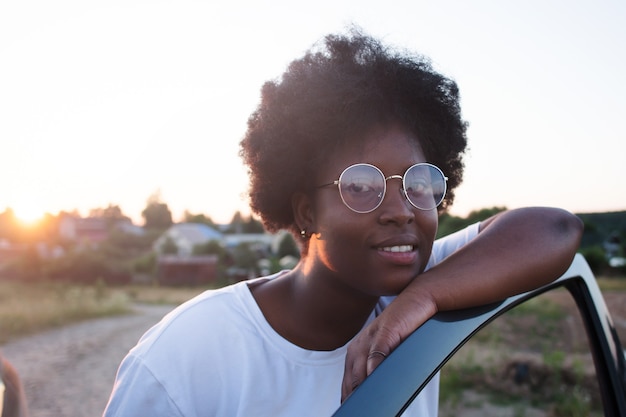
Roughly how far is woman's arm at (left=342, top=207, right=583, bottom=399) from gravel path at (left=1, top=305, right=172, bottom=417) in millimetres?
7923

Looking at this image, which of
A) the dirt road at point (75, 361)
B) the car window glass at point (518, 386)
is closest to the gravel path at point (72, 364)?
the dirt road at point (75, 361)

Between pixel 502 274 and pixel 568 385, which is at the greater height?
pixel 502 274

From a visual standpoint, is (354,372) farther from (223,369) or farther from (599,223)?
(599,223)

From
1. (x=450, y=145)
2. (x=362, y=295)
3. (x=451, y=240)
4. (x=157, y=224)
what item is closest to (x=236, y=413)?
(x=362, y=295)

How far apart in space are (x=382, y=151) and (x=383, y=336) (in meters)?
0.65

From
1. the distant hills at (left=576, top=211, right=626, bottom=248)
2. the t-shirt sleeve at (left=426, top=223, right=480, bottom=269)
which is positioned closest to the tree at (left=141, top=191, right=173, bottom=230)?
the distant hills at (left=576, top=211, right=626, bottom=248)

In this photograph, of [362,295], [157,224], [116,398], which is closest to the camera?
[116,398]

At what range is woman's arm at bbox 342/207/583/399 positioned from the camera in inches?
49.1

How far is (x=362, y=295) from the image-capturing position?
1789mm

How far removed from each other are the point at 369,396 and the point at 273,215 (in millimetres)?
1221

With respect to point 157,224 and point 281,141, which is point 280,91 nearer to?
point 281,141

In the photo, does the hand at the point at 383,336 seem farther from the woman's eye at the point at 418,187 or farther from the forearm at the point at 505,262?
the woman's eye at the point at 418,187

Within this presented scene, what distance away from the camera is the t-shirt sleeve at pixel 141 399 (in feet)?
4.81

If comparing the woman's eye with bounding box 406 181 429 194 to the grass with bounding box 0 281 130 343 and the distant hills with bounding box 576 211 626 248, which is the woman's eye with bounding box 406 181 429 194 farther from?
the grass with bounding box 0 281 130 343
